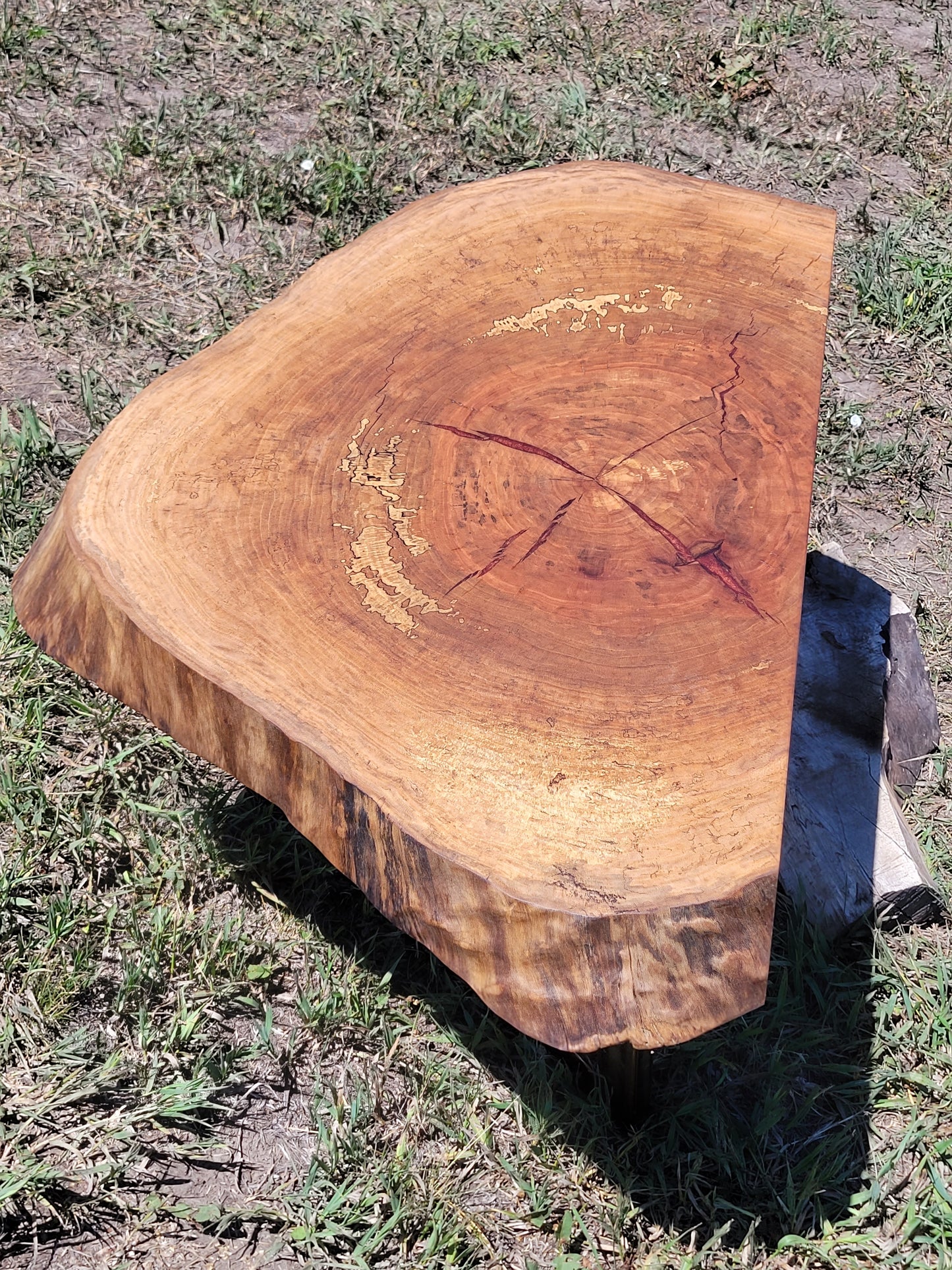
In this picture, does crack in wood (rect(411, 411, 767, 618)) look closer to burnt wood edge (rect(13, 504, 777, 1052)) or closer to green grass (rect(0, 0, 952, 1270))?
burnt wood edge (rect(13, 504, 777, 1052))

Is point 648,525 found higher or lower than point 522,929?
higher

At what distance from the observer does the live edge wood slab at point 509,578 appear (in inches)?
54.0

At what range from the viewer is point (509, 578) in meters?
1.67

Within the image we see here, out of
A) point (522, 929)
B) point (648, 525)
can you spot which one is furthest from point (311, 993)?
point (648, 525)

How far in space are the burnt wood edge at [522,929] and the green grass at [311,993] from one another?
649mm

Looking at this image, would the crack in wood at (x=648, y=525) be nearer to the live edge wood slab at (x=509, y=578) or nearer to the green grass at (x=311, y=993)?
the live edge wood slab at (x=509, y=578)

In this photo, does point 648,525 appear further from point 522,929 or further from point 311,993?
point 311,993

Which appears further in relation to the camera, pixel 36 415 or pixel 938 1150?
pixel 36 415

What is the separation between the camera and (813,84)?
425cm

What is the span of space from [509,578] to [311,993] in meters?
0.88

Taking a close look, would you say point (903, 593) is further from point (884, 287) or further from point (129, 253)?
point (129, 253)

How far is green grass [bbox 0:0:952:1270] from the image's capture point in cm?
185

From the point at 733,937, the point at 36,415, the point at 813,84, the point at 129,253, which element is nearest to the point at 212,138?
the point at 129,253

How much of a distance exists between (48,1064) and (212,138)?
115 inches
